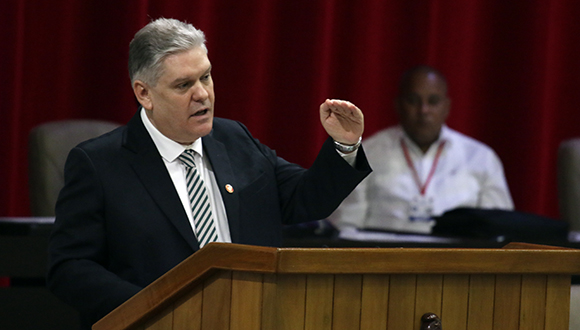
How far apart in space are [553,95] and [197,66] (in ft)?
11.1

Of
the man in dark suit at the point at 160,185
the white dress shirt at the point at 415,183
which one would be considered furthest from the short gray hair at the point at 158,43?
the white dress shirt at the point at 415,183

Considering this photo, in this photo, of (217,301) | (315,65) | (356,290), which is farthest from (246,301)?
(315,65)

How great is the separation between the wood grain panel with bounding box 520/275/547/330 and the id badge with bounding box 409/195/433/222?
2370 millimetres

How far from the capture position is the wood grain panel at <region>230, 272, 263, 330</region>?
1.01m

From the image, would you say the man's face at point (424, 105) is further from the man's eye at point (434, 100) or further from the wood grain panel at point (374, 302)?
the wood grain panel at point (374, 302)

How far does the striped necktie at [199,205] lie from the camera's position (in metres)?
1.51

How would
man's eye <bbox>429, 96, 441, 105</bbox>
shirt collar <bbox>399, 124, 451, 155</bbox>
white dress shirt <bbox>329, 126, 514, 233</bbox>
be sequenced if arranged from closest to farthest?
white dress shirt <bbox>329, 126, 514, 233</bbox>, man's eye <bbox>429, 96, 441, 105</bbox>, shirt collar <bbox>399, 124, 451, 155</bbox>

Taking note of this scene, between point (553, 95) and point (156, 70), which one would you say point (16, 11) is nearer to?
point (156, 70)

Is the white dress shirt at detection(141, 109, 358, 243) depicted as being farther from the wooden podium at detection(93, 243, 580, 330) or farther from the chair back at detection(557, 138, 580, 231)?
the chair back at detection(557, 138, 580, 231)

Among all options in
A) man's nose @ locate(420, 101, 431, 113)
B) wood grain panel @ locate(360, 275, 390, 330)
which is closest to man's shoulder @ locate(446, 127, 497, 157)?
man's nose @ locate(420, 101, 431, 113)

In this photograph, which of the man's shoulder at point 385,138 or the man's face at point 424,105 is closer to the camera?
the man's face at point 424,105

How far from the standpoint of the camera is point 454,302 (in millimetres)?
1074

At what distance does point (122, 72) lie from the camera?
367 cm

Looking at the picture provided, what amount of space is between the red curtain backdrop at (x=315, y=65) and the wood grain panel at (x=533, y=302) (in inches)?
114
